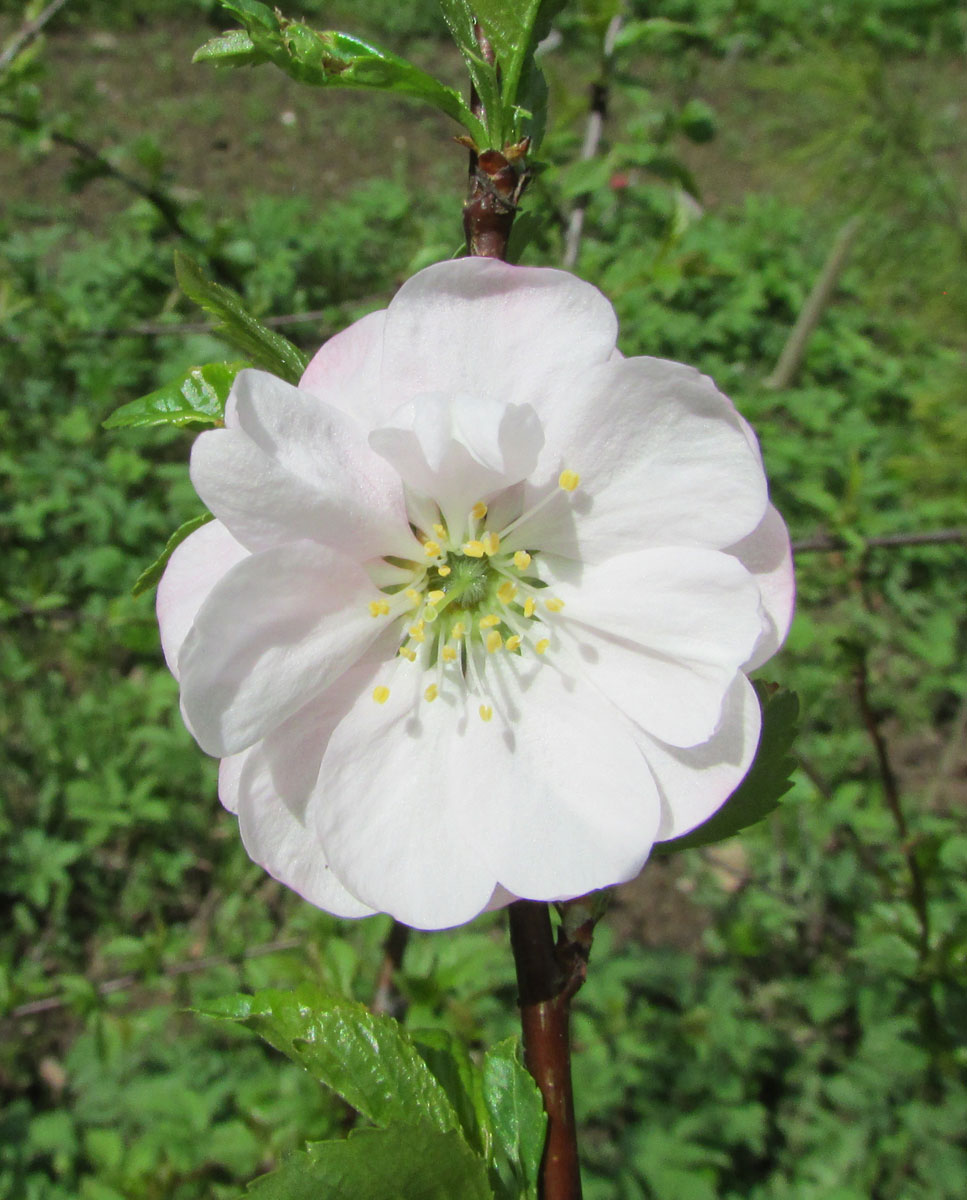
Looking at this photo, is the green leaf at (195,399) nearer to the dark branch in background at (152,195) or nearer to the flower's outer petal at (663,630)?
the flower's outer petal at (663,630)

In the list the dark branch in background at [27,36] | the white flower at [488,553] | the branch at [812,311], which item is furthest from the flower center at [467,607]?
the branch at [812,311]

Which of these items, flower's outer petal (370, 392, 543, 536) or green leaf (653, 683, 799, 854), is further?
green leaf (653, 683, 799, 854)

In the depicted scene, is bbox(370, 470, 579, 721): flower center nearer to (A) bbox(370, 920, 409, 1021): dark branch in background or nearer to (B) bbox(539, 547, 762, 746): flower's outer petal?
(B) bbox(539, 547, 762, 746): flower's outer petal

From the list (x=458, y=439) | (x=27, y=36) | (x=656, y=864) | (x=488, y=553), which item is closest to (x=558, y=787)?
(x=488, y=553)

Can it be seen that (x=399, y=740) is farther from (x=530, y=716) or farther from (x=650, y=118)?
(x=650, y=118)

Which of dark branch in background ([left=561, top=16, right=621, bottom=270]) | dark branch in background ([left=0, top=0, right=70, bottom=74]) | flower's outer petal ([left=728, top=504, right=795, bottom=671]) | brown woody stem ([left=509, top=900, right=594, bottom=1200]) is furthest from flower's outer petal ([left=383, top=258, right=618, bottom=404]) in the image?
dark branch in background ([left=0, top=0, right=70, bottom=74])

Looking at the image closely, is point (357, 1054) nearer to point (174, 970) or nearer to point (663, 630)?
point (663, 630)
